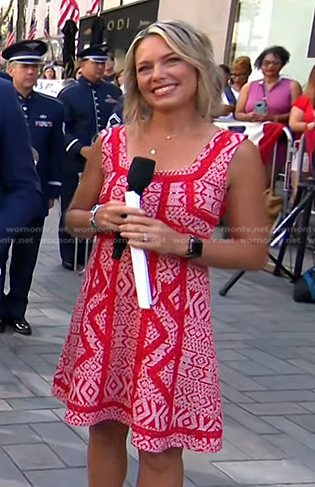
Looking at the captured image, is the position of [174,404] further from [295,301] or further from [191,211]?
[295,301]

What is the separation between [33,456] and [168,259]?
1.68m

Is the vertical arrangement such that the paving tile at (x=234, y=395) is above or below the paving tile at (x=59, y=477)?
above

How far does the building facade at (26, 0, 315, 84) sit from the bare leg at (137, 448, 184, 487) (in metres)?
8.24

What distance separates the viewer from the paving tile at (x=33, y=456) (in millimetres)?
4027

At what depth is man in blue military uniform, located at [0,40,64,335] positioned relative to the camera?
631cm

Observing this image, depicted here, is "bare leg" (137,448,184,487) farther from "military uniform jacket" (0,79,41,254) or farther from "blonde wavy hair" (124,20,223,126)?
"blonde wavy hair" (124,20,223,126)

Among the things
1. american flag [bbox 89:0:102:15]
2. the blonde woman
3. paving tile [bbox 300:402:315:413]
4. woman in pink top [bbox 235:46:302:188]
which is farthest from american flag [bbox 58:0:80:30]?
the blonde woman

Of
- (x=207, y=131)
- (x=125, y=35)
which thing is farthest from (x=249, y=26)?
(x=207, y=131)

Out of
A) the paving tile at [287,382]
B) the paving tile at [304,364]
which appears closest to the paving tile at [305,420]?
the paving tile at [287,382]

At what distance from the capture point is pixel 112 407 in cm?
292

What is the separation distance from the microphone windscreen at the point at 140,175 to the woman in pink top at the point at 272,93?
7.40 meters

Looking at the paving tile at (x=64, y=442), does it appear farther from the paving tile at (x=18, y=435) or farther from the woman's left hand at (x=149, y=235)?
the woman's left hand at (x=149, y=235)

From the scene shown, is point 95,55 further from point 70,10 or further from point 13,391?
point 70,10

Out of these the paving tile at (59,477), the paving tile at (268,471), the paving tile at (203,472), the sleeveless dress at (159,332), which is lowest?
the paving tile at (59,477)
